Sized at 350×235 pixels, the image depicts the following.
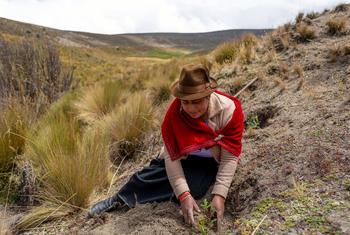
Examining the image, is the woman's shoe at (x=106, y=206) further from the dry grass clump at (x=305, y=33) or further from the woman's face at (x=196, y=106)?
the dry grass clump at (x=305, y=33)

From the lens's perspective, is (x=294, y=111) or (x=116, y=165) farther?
(x=116, y=165)

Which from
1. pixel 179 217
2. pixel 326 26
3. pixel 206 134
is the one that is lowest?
pixel 179 217

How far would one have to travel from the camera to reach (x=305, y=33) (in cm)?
589

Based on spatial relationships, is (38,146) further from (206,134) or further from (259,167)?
(259,167)

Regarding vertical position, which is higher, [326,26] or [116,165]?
[326,26]

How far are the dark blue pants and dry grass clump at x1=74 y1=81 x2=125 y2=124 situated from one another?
3.13 m

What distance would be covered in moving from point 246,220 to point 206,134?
0.61 meters

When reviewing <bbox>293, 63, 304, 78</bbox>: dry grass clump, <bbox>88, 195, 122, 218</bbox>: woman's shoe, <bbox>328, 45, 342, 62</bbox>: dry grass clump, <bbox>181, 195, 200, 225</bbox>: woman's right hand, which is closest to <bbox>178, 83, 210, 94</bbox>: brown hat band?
<bbox>181, 195, 200, 225</bbox>: woman's right hand

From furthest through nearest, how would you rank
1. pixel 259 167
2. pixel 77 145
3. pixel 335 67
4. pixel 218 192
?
pixel 335 67
pixel 77 145
pixel 259 167
pixel 218 192

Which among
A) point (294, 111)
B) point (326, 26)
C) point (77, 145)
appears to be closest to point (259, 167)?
point (294, 111)

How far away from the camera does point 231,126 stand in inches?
98.3

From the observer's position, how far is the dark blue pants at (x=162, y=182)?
2621 mm

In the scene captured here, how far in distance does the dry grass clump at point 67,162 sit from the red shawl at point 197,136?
0.90 m

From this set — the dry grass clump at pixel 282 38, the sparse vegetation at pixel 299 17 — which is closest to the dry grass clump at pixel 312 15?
the sparse vegetation at pixel 299 17
